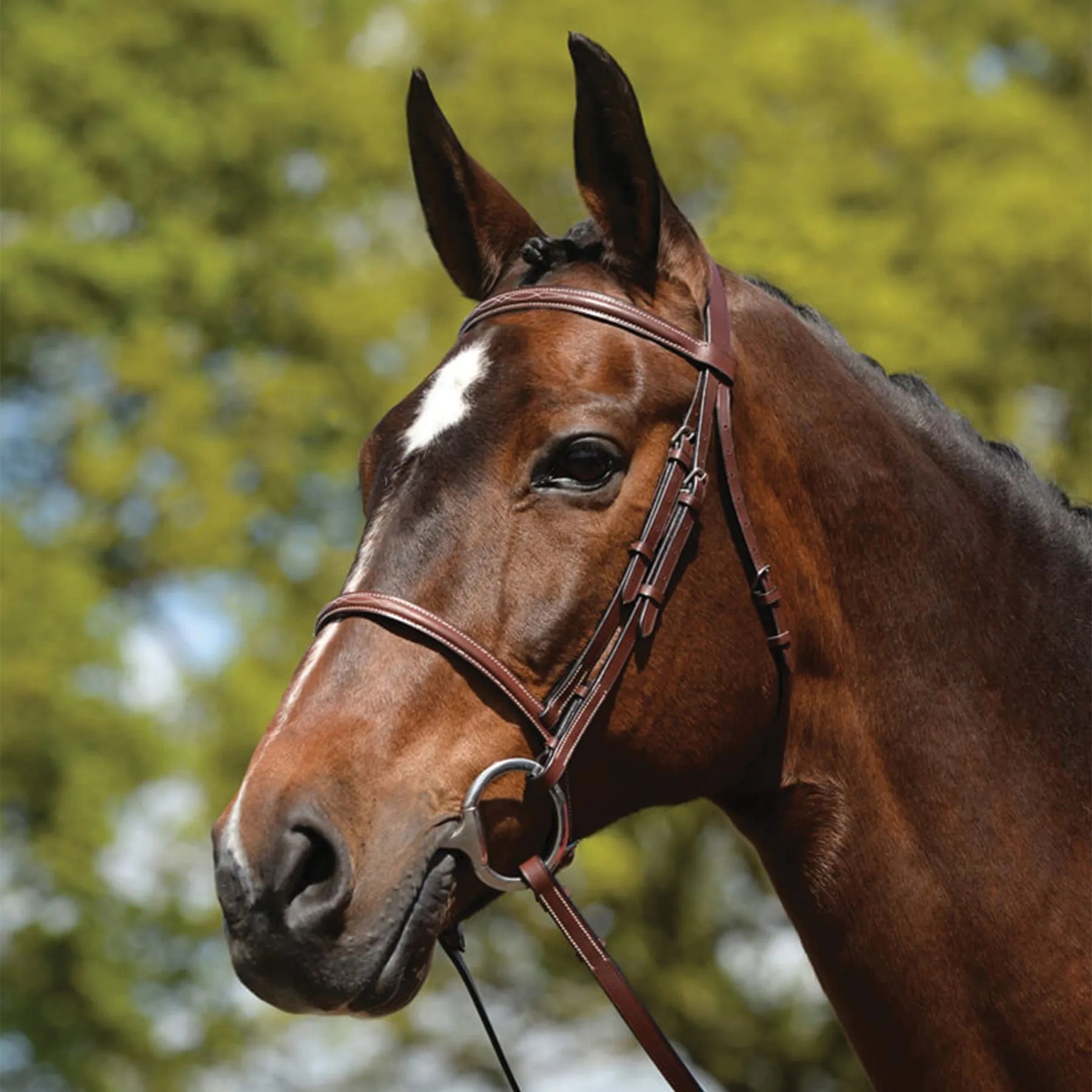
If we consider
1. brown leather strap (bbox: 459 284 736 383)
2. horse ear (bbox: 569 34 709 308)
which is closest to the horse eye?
brown leather strap (bbox: 459 284 736 383)

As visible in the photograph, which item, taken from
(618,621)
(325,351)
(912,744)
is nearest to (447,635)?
(618,621)

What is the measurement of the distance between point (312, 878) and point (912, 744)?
1.21 m

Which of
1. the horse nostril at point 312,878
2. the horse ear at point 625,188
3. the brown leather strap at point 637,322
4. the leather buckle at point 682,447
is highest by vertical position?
the horse ear at point 625,188

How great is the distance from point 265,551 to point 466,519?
14.3 meters

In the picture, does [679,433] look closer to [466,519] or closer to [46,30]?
[466,519]

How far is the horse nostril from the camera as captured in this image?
2.69m

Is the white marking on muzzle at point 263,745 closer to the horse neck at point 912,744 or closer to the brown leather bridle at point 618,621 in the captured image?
the brown leather bridle at point 618,621

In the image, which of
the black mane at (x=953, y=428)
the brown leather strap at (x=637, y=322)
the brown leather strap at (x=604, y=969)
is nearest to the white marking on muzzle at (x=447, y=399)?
the brown leather strap at (x=637, y=322)

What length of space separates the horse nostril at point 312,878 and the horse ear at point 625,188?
1.31m

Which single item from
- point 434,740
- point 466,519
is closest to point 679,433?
point 466,519

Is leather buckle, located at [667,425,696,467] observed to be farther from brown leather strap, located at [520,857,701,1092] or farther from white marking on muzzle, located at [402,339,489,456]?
brown leather strap, located at [520,857,701,1092]

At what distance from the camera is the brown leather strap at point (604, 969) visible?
3.01 metres

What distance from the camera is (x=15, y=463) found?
18422 mm

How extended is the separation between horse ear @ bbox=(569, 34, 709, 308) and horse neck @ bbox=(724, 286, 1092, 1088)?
18cm
